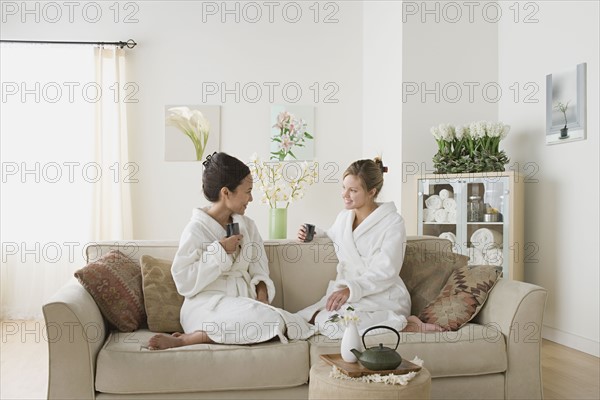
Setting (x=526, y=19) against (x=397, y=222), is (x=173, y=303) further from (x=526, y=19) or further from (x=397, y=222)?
(x=526, y=19)

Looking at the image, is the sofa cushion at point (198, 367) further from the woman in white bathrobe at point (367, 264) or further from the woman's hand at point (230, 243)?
the woman's hand at point (230, 243)

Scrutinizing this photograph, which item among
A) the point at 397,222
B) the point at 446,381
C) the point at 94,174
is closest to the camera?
the point at 446,381

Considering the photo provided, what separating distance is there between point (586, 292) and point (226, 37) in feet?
11.9

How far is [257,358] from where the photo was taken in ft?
8.66

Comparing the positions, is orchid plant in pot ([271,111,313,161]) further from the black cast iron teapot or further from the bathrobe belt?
the black cast iron teapot

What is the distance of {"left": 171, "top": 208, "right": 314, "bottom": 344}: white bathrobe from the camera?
2756 mm

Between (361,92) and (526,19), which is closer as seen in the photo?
(526,19)

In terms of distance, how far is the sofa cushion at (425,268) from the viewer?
320cm

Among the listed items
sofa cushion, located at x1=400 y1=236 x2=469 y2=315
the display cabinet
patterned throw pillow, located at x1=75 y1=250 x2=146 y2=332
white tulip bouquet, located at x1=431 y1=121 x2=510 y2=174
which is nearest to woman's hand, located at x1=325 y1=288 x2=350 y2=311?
sofa cushion, located at x1=400 y1=236 x2=469 y2=315

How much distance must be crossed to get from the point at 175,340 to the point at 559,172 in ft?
10.3

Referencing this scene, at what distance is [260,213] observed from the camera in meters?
5.78

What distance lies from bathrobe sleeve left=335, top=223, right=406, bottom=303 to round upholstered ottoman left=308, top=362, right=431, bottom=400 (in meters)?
0.75

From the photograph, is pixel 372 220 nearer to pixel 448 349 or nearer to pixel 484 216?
pixel 448 349

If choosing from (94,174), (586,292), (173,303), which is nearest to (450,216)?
(586,292)
